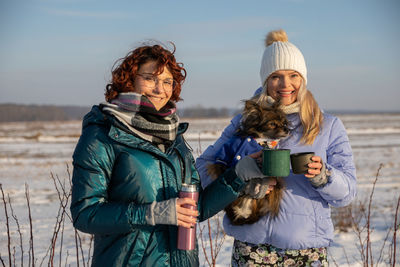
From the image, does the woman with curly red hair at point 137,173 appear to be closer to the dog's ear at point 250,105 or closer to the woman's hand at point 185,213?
the woman's hand at point 185,213

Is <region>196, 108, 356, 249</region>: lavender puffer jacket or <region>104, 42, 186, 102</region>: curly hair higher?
<region>104, 42, 186, 102</region>: curly hair

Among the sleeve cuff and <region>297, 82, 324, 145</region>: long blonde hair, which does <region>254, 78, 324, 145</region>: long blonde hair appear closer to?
<region>297, 82, 324, 145</region>: long blonde hair

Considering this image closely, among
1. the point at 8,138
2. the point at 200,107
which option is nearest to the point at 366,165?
the point at 8,138

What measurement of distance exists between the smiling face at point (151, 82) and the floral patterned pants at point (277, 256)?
1041 mm

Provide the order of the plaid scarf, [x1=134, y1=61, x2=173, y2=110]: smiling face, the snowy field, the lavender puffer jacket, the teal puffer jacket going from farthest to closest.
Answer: the snowy field, the lavender puffer jacket, [x1=134, y1=61, x2=173, y2=110]: smiling face, the plaid scarf, the teal puffer jacket

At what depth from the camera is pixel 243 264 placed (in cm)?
234

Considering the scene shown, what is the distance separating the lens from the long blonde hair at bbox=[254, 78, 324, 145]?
227 cm

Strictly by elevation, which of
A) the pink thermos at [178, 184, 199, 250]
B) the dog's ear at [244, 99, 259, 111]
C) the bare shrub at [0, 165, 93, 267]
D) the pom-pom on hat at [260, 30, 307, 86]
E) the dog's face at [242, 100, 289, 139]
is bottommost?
the bare shrub at [0, 165, 93, 267]

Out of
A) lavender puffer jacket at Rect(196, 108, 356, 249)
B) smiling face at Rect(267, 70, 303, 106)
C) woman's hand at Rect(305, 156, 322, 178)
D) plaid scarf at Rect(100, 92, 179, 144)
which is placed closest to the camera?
plaid scarf at Rect(100, 92, 179, 144)

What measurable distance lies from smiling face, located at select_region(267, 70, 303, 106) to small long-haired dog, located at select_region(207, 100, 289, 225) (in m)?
0.06

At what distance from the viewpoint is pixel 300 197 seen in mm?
2260

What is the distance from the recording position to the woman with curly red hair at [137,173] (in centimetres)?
166

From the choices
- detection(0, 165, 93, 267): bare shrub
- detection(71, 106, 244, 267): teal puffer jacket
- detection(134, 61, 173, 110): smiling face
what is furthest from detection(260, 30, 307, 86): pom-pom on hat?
detection(0, 165, 93, 267): bare shrub

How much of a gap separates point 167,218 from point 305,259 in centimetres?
100
